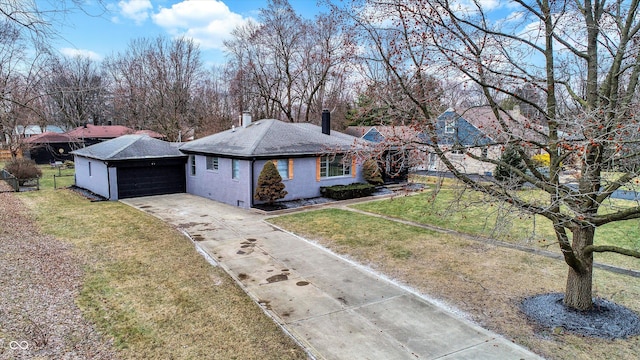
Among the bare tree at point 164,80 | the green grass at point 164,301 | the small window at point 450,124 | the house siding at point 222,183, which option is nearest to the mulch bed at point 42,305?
the green grass at point 164,301

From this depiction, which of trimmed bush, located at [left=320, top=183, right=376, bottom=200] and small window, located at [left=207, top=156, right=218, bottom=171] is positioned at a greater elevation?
small window, located at [left=207, top=156, right=218, bottom=171]

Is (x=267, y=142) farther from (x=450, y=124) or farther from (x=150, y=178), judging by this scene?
(x=450, y=124)

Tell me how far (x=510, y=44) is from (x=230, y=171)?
41.0ft

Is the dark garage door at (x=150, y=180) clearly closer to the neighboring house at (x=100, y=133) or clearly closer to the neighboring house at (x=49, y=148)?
the neighboring house at (x=100, y=133)

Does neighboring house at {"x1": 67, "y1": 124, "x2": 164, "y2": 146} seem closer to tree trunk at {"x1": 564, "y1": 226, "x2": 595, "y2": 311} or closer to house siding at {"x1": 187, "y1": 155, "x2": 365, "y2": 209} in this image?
house siding at {"x1": 187, "y1": 155, "x2": 365, "y2": 209}

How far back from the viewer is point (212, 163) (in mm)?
17734

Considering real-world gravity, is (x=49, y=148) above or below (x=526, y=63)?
below

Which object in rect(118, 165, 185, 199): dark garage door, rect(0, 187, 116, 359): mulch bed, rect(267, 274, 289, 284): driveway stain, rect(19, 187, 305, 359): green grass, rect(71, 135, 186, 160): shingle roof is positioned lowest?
rect(267, 274, 289, 284): driveway stain

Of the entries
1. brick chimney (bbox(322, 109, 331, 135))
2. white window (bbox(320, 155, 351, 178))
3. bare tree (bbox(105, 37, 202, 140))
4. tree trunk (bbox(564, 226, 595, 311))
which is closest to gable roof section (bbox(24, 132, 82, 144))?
bare tree (bbox(105, 37, 202, 140))

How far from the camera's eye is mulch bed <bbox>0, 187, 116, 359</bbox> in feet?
16.9

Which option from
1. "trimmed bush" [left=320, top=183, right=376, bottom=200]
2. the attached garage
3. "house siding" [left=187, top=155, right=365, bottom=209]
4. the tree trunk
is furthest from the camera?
the attached garage

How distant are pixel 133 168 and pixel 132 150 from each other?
0.89 m

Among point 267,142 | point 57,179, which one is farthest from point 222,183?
point 57,179

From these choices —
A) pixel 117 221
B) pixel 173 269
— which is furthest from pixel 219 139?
pixel 173 269
